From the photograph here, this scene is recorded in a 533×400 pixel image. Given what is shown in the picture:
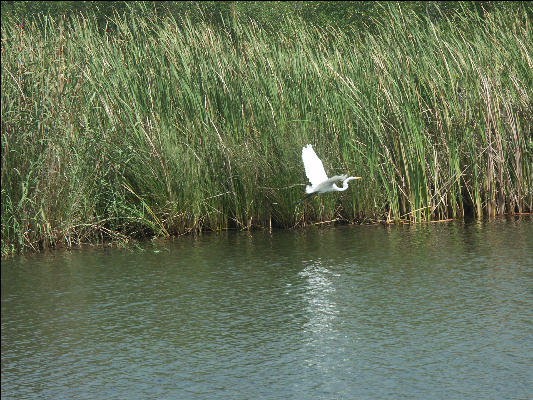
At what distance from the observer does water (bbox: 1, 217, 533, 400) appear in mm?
4320

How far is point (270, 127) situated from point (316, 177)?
3.01 feet

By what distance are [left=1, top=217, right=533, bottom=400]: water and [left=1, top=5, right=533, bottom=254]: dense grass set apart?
0.55 m

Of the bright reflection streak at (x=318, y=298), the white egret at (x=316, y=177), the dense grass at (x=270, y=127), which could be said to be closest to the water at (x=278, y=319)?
the bright reflection streak at (x=318, y=298)

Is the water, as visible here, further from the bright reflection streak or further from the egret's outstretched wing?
the egret's outstretched wing

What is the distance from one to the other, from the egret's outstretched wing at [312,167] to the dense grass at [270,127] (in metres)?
0.39

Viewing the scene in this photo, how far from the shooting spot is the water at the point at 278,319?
432 cm

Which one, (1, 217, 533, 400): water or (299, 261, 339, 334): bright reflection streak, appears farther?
(299, 261, 339, 334): bright reflection streak

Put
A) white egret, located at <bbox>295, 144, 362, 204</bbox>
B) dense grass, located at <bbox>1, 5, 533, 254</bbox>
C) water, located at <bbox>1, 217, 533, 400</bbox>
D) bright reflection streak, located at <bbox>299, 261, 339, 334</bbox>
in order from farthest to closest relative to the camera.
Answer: dense grass, located at <bbox>1, 5, 533, 254</bbox> → white egret, located at <bbox>295, 144, 362, 204</bbox> → bright reflection streak, located at <bbox>299, 261, 339, 334</bbox> → water, located at <bbox>1, 217, 533, 400</bbox>

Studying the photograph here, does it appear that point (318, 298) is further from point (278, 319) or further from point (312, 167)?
point (312, 167)

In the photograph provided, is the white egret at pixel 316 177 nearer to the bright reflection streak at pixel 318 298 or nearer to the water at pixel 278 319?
the water at pixel 278 319

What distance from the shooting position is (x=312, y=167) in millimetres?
7688

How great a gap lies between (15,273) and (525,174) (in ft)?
15.7

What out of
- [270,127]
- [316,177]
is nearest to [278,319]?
[316,177]

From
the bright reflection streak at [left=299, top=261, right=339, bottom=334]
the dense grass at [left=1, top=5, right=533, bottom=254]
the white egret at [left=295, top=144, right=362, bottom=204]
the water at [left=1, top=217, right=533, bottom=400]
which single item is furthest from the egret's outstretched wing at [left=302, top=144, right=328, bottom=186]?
the bright reflection streak at [left=299, top=261, right=339, bottom=334]
